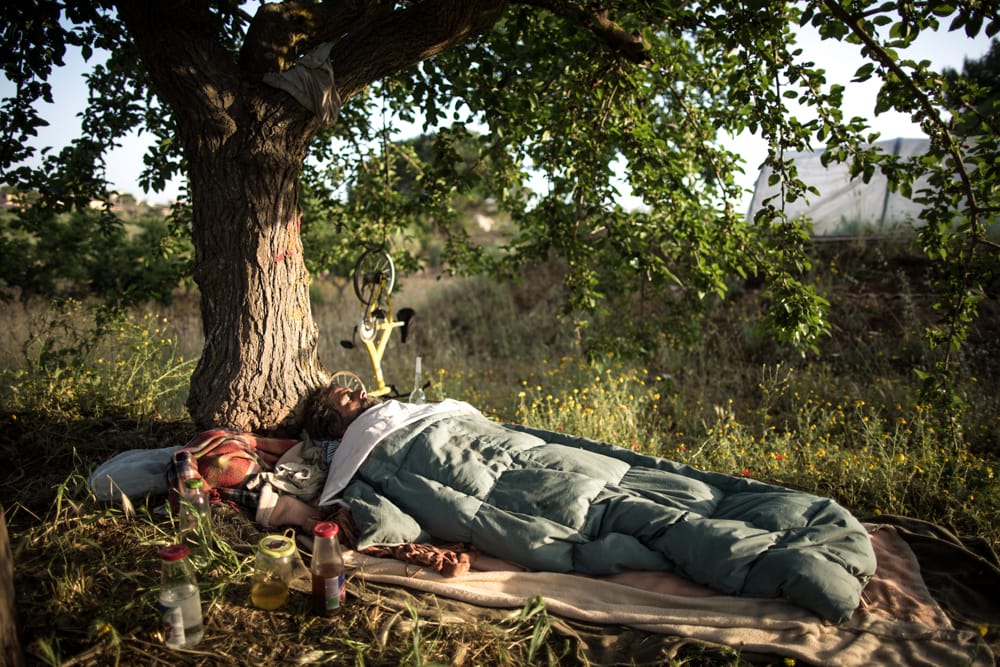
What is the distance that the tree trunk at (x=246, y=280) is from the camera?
323 cm

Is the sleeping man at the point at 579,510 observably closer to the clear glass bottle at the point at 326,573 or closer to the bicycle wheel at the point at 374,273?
the clear glass bottle at the point at 326,573

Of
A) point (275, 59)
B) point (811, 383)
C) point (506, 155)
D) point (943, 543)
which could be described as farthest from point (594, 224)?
point (811, 383)

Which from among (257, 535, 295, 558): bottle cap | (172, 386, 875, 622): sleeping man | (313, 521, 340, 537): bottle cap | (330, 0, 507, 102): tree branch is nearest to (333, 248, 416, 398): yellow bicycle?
(172, 386, 875, 622): sleeping man

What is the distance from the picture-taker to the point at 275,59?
10.7ft

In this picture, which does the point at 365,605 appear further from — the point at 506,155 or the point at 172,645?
the point at 506,155

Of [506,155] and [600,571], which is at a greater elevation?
[506,155]

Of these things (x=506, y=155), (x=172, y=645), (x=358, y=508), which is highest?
(x=506, y=155)

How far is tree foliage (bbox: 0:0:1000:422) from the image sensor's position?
2943 mm

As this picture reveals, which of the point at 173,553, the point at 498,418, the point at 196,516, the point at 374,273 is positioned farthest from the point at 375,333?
the point at 173,553

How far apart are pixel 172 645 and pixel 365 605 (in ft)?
2.01

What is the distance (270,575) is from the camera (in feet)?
7.39

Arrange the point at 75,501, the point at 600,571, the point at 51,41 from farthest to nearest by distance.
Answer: the point at 51,41
the point at 75,501
the point at 600,571

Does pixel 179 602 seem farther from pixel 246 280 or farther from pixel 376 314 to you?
pixel 376 314

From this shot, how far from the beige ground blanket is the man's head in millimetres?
873
